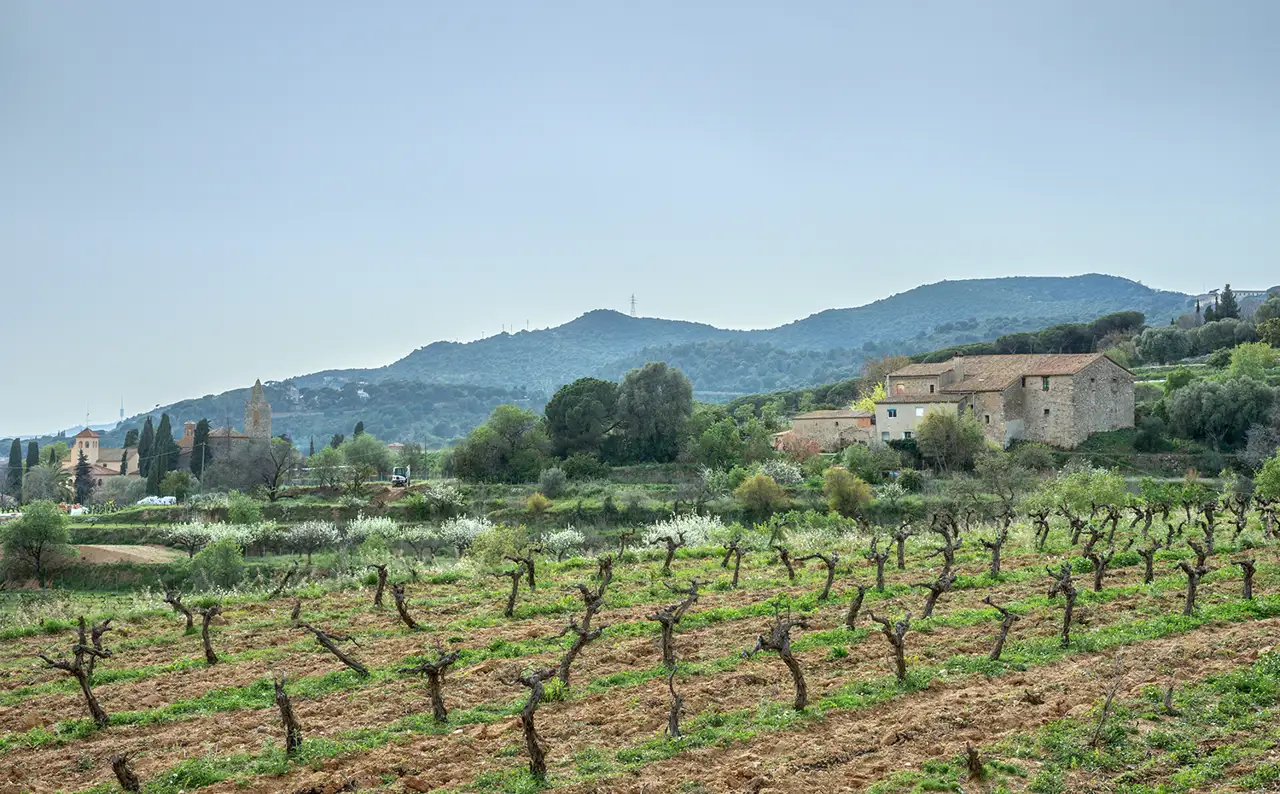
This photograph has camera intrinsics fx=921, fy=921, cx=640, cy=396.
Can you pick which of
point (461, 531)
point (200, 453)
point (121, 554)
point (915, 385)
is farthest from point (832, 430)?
point (200, 453)

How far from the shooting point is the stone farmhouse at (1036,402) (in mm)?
57531

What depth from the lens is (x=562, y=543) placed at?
36.5 meters

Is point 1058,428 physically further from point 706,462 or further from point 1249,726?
point 1249,726

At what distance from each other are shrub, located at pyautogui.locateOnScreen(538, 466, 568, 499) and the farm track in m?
35.7

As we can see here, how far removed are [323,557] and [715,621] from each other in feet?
97.4

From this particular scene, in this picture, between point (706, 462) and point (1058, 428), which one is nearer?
point (1058, 428)

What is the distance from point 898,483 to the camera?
5044cm

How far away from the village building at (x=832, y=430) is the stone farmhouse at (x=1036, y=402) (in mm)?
1443

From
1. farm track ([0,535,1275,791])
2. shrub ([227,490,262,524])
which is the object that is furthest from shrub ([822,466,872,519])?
shrub ([227,490,262,524])

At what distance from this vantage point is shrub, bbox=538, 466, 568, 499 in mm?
55406

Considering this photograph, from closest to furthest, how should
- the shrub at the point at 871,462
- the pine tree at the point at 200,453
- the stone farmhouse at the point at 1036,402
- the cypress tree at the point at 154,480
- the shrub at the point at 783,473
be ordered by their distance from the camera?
the shrub at the point at 783,473 → the shrub at the point at 871,462 → the stone farmhouse at the point at 1036,402 → the cypress tree at the point at 154,480 → the pine tree at the point at 200,453

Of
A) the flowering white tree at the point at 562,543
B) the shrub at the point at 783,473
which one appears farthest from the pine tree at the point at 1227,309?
the flowering white tree at the point at 562,543

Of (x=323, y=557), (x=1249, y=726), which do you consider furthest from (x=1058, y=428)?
(x=1249, y=726)

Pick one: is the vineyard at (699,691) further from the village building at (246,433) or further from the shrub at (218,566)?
the village building at (246,433)
